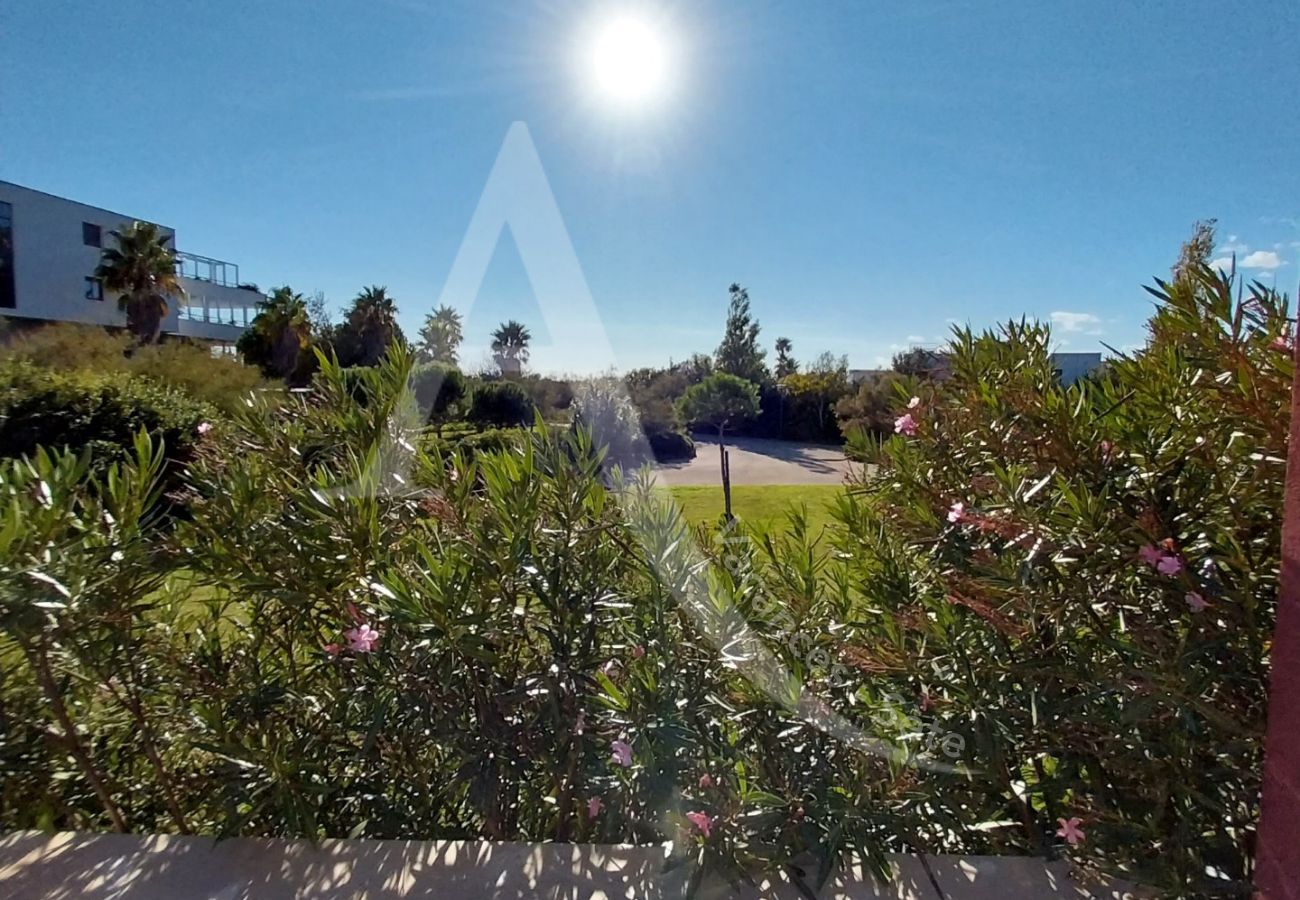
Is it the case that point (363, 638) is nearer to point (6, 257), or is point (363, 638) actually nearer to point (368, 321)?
point (368, 321)

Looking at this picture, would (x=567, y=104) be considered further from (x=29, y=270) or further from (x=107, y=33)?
(x=29, y=270)

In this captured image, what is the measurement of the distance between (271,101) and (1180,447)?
5.39 meters

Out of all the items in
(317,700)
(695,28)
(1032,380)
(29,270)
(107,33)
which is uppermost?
(29,270)

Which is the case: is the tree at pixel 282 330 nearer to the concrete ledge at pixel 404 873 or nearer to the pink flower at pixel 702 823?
the concrete ledge at pixel 404 873

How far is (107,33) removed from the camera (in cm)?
384

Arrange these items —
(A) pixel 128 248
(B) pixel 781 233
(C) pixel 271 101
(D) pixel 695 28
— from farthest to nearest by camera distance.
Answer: (A) pixel 128 248
(B) pixel 781 233
(C) pixel 271 101
(D) pixel 695 28

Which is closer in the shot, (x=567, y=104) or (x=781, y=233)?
(x=567, y=104)

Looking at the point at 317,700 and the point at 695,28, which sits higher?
the point at 695,28

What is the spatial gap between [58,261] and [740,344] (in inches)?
1130

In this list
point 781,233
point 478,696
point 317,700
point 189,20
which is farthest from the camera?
point 781,233

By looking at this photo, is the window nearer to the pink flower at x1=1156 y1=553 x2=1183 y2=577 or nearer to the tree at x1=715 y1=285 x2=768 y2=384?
the tree at x1=715 y1=285 x2=768 y2=384

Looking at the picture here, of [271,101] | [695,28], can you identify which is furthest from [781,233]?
[271,101]

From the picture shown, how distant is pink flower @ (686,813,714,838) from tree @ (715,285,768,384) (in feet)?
70.3

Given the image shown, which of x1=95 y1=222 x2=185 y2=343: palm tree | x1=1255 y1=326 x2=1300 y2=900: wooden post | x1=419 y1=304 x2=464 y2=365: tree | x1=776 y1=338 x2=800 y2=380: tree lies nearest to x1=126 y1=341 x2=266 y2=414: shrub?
x1=95 y1=222 x2=185 y2=343: palm tree
